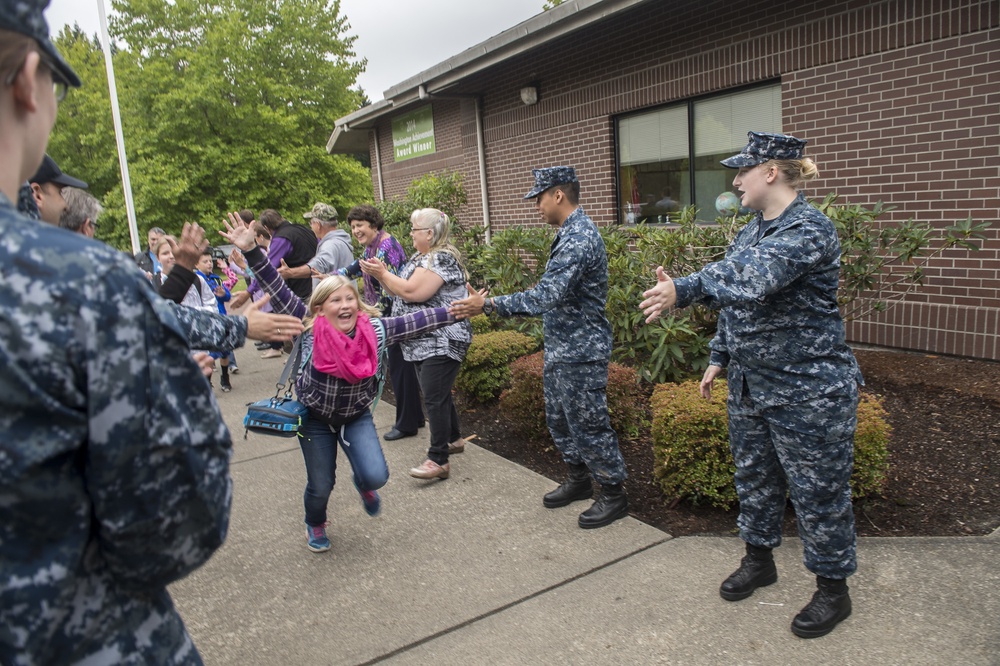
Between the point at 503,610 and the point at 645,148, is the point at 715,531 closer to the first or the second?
the point at 503,610

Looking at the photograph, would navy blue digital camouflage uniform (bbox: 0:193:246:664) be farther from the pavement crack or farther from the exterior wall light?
the exterior wall light

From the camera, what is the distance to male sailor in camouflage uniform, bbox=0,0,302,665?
1.10 meters

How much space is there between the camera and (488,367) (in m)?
6.54

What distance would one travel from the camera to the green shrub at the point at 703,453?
3.74 m

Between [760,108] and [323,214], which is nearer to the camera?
[760,108]

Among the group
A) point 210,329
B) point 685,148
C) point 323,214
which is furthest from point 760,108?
point 210,329

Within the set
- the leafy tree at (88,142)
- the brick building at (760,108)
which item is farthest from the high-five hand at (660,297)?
the leafy tree at (88,142)

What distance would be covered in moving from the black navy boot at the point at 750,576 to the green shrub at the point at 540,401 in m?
1.91

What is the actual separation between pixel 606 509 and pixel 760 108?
16.6 ft

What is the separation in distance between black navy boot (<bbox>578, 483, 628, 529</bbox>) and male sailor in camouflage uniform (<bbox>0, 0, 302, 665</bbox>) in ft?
9.61

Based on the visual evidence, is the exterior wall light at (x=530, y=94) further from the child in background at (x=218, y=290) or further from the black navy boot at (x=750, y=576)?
the black navy boot at (x=750, y=576)

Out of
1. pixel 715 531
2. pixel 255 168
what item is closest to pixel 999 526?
pixel 715 531

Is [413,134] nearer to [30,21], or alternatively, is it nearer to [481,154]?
[481,154]

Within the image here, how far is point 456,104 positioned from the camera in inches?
494
